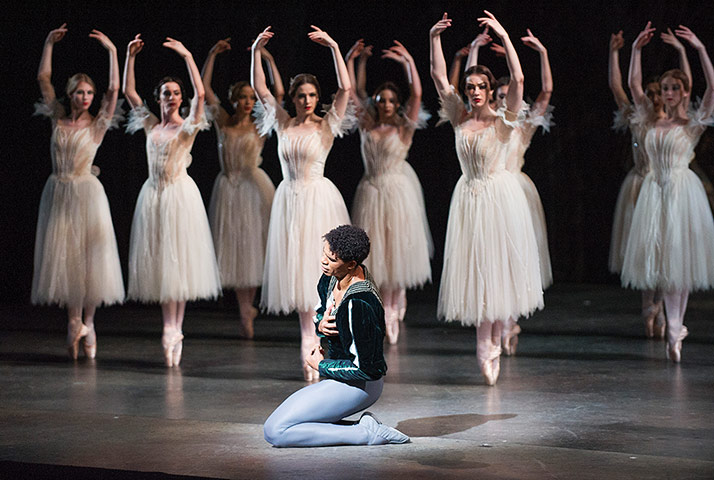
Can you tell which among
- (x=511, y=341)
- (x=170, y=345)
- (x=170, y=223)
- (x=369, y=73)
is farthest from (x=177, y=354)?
(x=369, y=73)

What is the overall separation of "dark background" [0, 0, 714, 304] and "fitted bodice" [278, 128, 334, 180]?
9.43 feet

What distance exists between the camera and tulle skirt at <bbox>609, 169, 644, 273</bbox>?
21.2ft

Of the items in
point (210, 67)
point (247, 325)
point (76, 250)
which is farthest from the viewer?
point (247, 325)

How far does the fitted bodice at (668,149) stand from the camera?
18.4ft

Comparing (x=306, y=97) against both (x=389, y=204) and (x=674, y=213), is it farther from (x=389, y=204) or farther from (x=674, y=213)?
(x=674, y=213)

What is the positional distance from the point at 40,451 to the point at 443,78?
248 centimetres

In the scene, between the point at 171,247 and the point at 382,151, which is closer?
the point at 171,247

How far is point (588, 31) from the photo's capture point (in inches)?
348

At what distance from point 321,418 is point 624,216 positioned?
3.30 metres

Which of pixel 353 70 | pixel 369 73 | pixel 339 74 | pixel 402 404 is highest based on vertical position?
pixel 369 73

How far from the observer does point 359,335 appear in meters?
3.83

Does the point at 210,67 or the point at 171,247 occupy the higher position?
the point at 210,67

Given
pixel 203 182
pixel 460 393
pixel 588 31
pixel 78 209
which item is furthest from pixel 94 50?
pixel 460 393

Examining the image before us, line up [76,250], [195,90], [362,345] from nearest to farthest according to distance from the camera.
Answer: [362,345] → [195,90] → [76,250]
